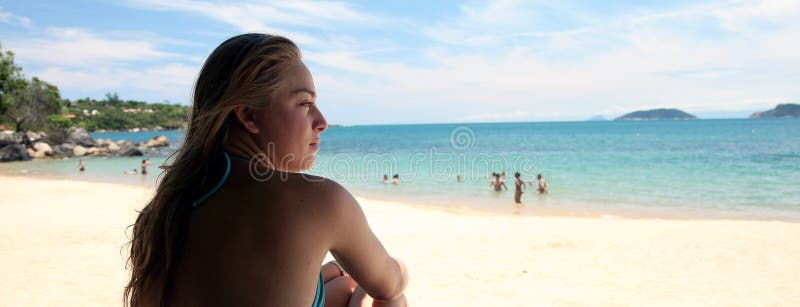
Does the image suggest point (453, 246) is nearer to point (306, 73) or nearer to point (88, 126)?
point (306, 73)

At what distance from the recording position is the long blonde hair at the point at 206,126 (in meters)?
1.37

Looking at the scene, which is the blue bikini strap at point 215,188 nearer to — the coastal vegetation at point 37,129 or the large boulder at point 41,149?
the coastal vegetation at point 37,129

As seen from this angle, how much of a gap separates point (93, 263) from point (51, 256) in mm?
710

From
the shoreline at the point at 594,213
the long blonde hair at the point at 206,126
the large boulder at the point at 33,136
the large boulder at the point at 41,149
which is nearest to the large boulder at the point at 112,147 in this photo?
the large boulder at the point at 33,136

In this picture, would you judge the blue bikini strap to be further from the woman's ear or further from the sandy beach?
the sandy beach

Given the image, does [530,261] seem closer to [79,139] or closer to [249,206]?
[249,206]

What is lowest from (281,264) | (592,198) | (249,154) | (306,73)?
(592,198)

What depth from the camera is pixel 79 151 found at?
38.7 m

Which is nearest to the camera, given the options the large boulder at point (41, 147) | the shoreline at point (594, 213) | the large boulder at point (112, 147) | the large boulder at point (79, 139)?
the shoreline at point (594, 213)

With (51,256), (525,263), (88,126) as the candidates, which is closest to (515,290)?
(525,263)

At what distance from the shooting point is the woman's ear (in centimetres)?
141

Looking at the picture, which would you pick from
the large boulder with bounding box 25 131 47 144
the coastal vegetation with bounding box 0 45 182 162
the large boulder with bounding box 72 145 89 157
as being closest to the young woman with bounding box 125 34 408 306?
the coastal vegetation with bounding box 0 45 182 162

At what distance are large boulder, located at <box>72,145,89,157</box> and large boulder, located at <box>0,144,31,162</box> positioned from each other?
481 centimetres

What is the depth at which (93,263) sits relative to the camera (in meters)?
5.96
